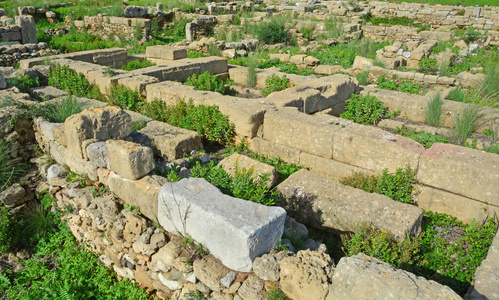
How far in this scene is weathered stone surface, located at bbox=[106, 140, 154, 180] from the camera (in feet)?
14.2

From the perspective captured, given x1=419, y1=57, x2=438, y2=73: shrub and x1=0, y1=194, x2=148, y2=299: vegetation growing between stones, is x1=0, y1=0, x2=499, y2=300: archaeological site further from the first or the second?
x1=419, y1=57, x2=438, y2=73: shrub

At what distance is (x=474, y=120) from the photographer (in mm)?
6836

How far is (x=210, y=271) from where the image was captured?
344 centimetres

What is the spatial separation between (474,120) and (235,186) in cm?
501

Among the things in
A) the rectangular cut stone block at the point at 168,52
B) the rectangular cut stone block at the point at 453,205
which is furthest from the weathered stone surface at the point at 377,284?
the rectangular cut stone block at the point at 168,52

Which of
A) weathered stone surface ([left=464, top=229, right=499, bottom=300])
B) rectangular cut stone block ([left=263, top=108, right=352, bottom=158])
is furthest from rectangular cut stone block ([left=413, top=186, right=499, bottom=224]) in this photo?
rectangular cut stone block ([left=263, top=108, right=352, bottom=158])

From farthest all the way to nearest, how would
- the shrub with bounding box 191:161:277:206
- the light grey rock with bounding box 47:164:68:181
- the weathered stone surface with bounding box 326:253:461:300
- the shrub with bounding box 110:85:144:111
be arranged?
the shrub with bounding box 110:85:144:111, the light grey rock with bounding box 47:164:68:181, the shrub with bounding box 191:161:277:206, the weathered stone surface with bounding box 326:253:461:300

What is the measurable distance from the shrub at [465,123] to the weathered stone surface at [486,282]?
329cm

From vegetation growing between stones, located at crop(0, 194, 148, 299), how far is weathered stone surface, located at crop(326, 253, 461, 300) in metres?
2.23

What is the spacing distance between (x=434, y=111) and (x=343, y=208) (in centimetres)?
389

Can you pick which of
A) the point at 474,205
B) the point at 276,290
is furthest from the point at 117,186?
the point at 474,205

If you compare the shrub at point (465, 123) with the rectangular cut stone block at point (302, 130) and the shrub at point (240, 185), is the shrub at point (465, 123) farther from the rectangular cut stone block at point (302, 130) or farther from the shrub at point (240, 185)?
the shrub at point (240, 185)

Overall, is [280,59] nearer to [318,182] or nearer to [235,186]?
[318,182]

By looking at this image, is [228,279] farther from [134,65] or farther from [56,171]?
[134,65]
